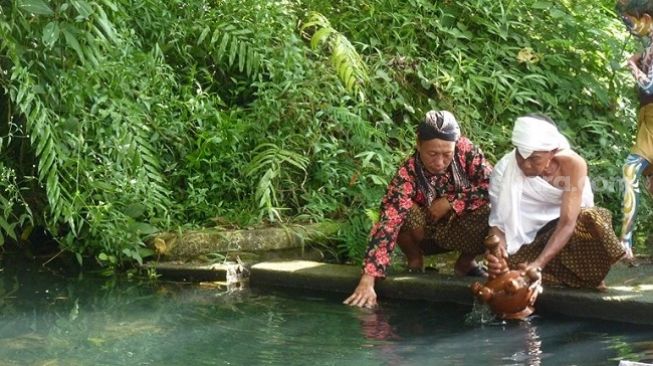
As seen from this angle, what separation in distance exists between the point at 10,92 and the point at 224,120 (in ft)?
5.91

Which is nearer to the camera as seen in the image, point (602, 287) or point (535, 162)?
point (535, 162)

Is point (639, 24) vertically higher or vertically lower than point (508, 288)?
higher

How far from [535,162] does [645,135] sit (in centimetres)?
148

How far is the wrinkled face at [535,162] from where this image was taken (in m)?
6.22

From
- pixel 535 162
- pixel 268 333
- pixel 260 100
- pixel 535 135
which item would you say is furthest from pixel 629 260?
pixel 260 100

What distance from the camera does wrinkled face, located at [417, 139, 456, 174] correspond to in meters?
6.50

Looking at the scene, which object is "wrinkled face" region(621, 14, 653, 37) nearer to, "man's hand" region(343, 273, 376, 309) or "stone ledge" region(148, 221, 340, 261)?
"man's hand" region(343, 273, 376, 309)

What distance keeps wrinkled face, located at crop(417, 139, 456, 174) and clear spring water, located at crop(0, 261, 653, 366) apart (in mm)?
801

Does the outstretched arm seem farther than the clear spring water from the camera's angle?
Yes

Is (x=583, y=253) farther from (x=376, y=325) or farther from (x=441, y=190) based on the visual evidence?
(x=376, y=325)

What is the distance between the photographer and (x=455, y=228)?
6.89 meters

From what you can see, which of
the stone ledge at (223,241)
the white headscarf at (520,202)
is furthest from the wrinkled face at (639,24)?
the stone ledge at (223,241)

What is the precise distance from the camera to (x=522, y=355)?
5500 millimetres

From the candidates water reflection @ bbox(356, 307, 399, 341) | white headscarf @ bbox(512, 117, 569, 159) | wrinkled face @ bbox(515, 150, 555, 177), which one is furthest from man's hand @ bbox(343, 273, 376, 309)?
white headscarf @ bbox(512, 117, 569, 159)
